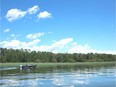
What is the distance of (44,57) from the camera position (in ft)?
542

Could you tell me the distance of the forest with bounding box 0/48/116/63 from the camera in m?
150

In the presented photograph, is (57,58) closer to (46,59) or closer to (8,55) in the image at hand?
(46,59)

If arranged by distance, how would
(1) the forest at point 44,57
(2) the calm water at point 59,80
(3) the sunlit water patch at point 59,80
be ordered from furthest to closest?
(1) the forest at point 44,57 → (2) the calm water at point 59,80 → (3) the sunlit water patch at point 59,80

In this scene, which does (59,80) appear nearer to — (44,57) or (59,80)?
(59,80)

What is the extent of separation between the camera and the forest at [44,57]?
150000mm

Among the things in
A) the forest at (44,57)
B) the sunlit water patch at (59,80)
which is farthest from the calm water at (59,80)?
the forest at (44,57)

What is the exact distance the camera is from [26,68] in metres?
72.8

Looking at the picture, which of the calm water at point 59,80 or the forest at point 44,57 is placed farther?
the forest at point 44,57

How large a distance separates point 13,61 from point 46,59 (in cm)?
2101

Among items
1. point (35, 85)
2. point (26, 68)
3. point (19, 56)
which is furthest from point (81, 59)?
point (35, 85)

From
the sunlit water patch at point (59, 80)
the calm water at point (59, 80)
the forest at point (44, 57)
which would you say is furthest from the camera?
the forest at point (44, 57)

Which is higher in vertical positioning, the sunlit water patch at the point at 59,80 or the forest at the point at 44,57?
the forest at the point at 44,57

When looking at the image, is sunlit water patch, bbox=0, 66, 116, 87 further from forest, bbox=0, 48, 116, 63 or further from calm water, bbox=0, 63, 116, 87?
forest, bbox=0, 48, 116, 63

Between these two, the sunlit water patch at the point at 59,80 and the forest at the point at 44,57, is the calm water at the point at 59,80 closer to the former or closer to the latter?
the sunlit water patch at the point at 59,80
